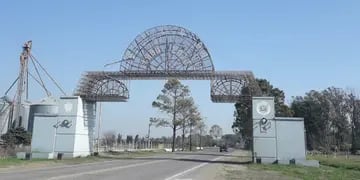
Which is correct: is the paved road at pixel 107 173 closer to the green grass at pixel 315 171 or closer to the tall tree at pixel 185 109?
the green grass at pixel 315 171

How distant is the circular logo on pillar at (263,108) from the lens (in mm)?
43594

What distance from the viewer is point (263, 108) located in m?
43.8

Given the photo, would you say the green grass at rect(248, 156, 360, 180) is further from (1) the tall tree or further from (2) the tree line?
(2) the tree line

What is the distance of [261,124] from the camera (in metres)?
43.3

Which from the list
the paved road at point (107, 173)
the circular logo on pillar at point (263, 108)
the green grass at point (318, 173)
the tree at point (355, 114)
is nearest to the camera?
the paved road at point (107, 173)

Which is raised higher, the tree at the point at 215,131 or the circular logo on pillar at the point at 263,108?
the tree at the point at 215,131

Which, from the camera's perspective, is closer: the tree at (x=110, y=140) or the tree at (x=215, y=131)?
the tree at (x=110, y=140)

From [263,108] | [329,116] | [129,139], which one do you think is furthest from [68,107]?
[329,116]

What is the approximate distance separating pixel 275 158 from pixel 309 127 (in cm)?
7487

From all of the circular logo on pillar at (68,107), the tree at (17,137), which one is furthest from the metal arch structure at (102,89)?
the tree at (17,137)

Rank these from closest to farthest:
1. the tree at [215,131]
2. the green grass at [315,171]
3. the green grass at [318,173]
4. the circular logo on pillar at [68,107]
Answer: the green grass at [318,173] < the green grass at [315,171] < the circular logo on pillar at [68,107] < the tree at [215,131]

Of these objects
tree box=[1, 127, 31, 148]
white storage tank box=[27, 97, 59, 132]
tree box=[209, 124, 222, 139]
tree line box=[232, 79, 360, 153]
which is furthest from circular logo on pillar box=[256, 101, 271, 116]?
tree box=[209, 124, 222, 139]

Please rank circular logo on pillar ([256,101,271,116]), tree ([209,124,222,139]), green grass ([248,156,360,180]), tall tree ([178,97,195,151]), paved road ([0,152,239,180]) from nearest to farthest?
1. paved road ([0,152,239,180])
2. green grass ([248,156,360,180])
3. circular logo on pillar ([256,101,271,116])
4. tall tree ([178,97,195,151])
5. tree ([209,124,222,139])

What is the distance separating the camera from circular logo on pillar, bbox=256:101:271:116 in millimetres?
43594
